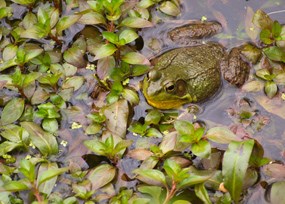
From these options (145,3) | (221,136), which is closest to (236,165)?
(221,136)

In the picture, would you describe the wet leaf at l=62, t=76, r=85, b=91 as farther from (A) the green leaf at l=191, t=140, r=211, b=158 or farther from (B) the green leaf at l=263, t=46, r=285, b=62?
(B) the green leaf at l=263, t=46, r=285, b=62

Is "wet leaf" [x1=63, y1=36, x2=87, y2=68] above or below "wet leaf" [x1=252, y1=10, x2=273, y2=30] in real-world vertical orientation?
below

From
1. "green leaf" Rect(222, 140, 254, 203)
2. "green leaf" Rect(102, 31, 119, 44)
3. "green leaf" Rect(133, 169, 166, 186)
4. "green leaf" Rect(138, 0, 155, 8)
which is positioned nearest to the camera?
"green leaf" Rect(222, 140, 254, 203)

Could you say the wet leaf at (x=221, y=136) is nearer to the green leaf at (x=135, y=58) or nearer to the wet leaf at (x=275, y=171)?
the wet leaf at (x=275, y=171)

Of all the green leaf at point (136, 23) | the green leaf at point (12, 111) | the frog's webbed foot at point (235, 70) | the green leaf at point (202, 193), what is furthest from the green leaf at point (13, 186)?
the frog's webbed foot at point (235, 70)

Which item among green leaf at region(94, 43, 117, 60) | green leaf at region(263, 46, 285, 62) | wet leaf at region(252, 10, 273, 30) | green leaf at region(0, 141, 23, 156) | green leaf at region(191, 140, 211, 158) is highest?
wet leaf at region(252, 10, 273, 30)

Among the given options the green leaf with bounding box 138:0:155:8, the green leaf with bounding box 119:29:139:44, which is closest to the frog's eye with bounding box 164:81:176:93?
the green leaf with bounding box 119:29:139:44

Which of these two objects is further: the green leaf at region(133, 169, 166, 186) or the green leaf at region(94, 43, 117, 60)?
the green leaf at region(94, 43, 117, 60)

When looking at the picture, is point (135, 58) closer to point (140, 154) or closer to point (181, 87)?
point (181, 87)
